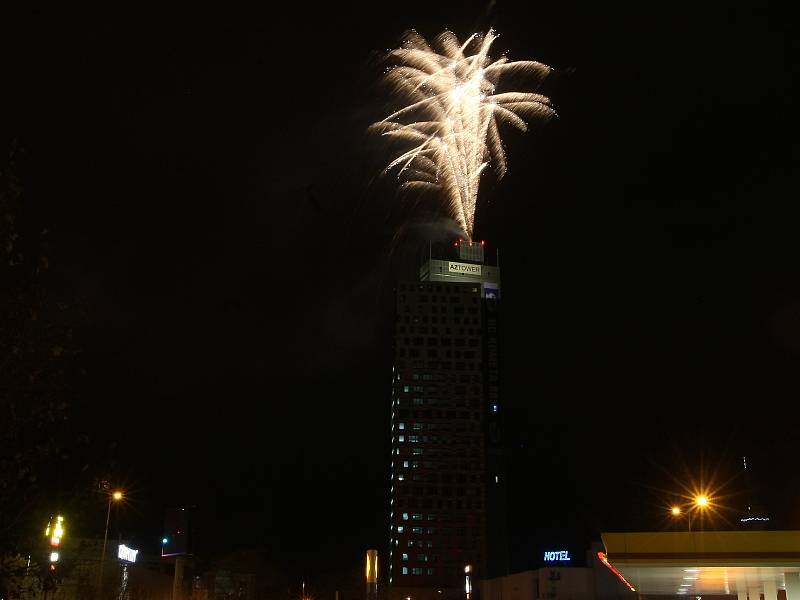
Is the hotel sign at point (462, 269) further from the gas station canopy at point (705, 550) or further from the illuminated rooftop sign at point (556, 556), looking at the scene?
the gas station canopy at point (705, 550)

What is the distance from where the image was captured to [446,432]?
509 feet

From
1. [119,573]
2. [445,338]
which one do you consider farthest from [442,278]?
[119,573]

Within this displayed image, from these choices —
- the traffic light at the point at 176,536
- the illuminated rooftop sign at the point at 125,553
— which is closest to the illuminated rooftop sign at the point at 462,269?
the illuminated rooftop sign at the point at 125,553

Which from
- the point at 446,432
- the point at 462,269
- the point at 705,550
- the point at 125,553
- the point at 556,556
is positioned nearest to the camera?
the point at 705,550

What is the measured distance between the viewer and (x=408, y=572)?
143750 mm

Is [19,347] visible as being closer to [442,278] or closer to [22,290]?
[22,290]

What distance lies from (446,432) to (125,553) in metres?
83.5

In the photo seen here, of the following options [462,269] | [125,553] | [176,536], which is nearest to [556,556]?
[125,553]

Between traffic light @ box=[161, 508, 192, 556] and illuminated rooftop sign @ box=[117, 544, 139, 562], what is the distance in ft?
143

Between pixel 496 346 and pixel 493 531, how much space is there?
107ft

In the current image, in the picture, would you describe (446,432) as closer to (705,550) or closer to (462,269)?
(462,269)

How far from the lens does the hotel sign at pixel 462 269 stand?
549 feet

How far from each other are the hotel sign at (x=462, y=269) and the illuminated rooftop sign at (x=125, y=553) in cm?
9595

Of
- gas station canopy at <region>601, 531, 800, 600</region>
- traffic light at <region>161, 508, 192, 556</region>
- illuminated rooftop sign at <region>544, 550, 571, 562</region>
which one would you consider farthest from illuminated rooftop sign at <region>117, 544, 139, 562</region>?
gas station canopy at <region>601, 531, 800, 600</region>
